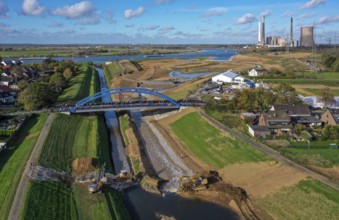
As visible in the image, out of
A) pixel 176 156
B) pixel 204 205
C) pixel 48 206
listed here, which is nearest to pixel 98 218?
pixel 48 206

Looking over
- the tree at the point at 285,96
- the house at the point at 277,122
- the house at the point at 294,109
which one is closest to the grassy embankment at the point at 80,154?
the house at the point at 277,122

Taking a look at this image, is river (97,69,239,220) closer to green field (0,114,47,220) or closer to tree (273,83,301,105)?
green field (0,114,47,220)

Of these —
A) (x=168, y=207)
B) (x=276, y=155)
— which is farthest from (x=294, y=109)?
(x=168, y=207)

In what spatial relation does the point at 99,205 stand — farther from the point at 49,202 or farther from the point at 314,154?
the point at 314,154

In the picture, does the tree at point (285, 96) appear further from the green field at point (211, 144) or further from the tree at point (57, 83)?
the tree at point (57, 83)

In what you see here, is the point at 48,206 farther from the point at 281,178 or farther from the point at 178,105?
the point at 178,105

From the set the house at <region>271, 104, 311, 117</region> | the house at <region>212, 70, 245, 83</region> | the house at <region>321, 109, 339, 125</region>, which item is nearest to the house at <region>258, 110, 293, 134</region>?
the house at <region>271, 104, 311, 117</region>
